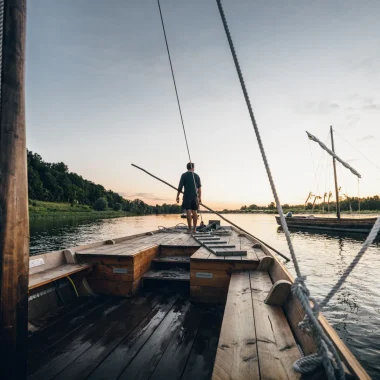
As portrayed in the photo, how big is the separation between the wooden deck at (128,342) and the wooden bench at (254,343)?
1.84 feet

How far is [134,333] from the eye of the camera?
276 centimetres

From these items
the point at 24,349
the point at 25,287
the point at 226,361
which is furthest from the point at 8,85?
the point at 226,361

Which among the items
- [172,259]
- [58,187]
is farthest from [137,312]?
[58,187]

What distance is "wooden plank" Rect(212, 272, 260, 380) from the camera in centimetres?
133

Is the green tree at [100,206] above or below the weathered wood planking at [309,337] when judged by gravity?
above

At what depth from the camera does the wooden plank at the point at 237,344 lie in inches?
52.2

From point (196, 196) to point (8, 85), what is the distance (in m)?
6.63

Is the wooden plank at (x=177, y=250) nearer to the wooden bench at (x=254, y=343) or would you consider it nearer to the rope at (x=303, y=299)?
the wooden bench at (x=254, y=343)

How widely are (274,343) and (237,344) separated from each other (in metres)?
0.24

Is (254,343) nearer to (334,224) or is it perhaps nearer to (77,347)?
(77,347)

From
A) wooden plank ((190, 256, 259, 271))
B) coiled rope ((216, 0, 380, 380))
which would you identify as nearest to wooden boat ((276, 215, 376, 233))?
wooden plank ((190, 256, 259, 271))

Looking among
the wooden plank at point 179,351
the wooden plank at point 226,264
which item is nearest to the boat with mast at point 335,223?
the wooden plank at point 226,264

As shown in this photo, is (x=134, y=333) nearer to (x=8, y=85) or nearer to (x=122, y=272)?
(x=122, y=272)

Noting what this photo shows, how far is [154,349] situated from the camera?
8.01 ft
